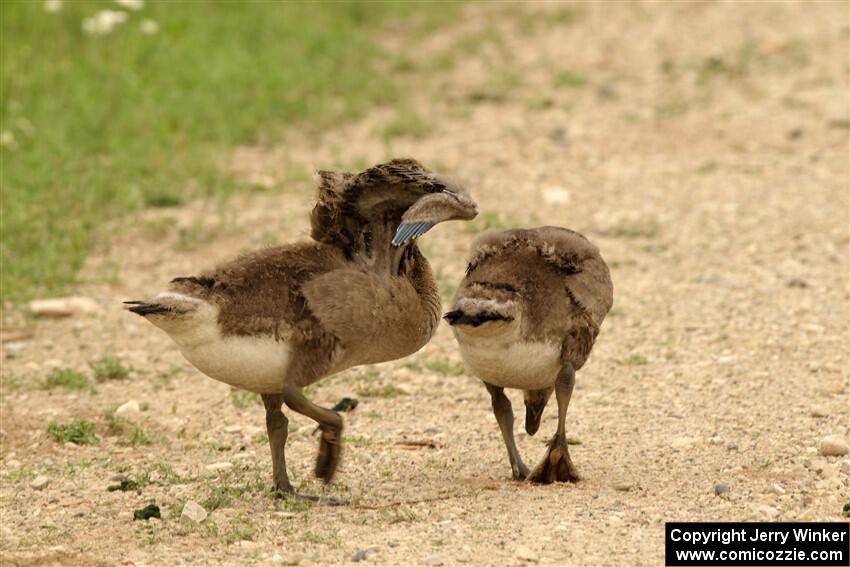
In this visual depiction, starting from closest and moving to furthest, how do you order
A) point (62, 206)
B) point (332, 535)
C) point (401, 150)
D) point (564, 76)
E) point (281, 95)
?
1. point (332, 535)
2. point (62, 206)
3. point (401, 150)
4. point (281, 95)
5. point (564, 76)

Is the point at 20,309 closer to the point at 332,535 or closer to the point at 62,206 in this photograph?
the point at 62,206

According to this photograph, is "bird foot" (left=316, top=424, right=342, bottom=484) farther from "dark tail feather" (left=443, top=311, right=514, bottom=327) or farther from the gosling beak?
the gosling beak

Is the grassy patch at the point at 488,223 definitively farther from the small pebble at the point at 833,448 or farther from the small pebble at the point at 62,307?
the small pebble at the point at 833,448

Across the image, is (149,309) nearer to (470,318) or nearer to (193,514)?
(193,514)

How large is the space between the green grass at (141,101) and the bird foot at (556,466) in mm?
4413

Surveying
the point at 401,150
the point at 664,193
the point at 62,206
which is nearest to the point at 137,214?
the point at 62,206

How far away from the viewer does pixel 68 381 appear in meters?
8.12

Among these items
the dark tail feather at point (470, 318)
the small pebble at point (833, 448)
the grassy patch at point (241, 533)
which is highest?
the dark tail feather at point (470, 318)

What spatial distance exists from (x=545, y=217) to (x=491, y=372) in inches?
194

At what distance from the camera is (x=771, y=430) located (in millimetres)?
7004

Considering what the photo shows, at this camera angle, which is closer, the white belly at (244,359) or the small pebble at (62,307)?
the white belly at (244,359)

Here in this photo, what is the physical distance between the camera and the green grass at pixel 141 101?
1054 cm

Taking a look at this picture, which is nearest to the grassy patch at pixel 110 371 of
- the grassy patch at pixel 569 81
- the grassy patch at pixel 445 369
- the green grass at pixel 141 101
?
the green grass at pixel 141 101

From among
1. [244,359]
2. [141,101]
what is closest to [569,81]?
[141,101]
